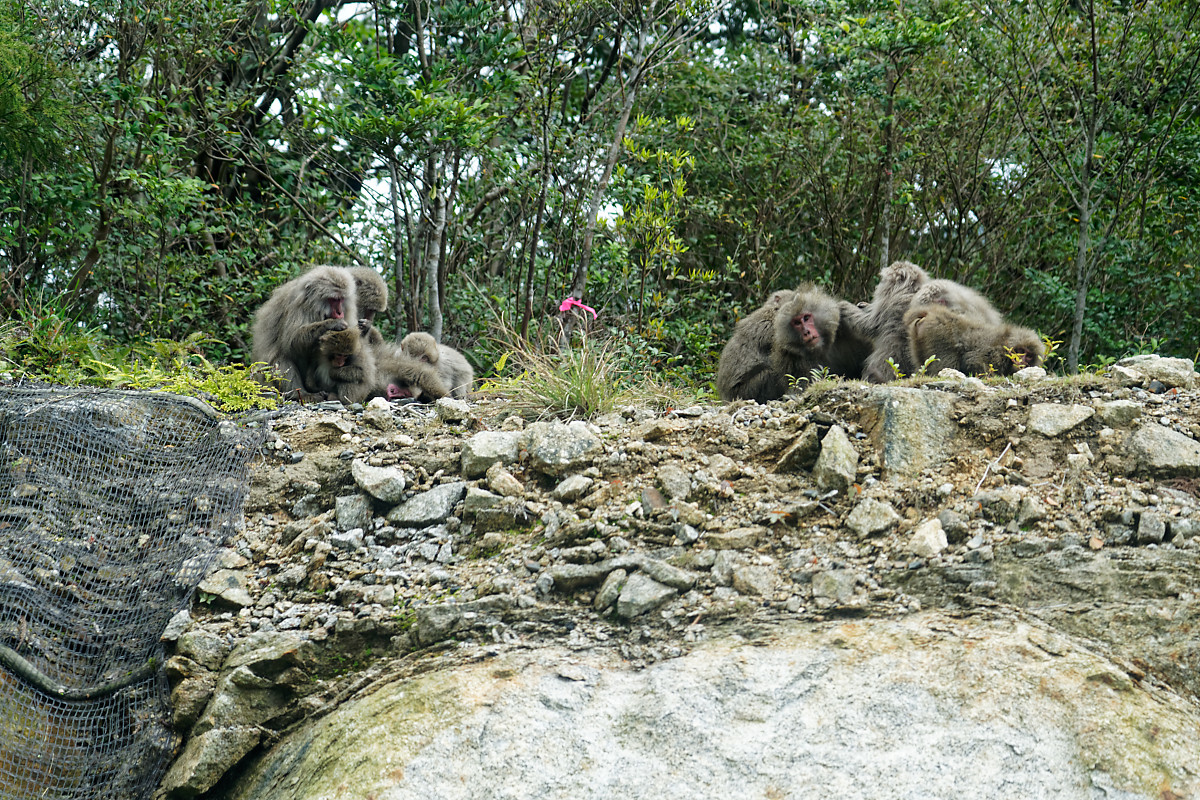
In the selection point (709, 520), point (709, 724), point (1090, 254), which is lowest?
point (709, 724)

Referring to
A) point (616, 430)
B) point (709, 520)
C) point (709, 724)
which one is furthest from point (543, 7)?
point (709, 724)

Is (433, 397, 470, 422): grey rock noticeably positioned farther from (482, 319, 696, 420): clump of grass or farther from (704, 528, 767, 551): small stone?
(704, 528, 767, 551): small stone

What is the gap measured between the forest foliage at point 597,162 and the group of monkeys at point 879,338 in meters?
0.95

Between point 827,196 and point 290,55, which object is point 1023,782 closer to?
point 827,196

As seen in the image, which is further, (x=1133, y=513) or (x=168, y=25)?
(x=168, y=25)

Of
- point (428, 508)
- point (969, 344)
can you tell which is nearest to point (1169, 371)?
point (969, 344)

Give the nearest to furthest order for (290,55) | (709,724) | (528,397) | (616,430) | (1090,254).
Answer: (709,724), (616,430), (528,397), (1090,254), (290,55)

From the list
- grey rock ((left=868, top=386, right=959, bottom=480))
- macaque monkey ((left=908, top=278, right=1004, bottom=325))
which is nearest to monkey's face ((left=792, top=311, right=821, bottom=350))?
macaque monkey ((left=908, top=278, right=1004, bottom=325))

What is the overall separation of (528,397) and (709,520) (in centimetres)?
209

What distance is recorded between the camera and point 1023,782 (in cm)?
301

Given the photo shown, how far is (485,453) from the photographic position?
4.98m

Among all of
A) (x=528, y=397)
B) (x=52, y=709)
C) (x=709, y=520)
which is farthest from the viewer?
(x=528, y=397)

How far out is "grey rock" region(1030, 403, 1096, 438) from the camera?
15.0ft

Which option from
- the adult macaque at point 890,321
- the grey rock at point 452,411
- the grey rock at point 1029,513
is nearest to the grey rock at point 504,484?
the grey rock at point 452,411
